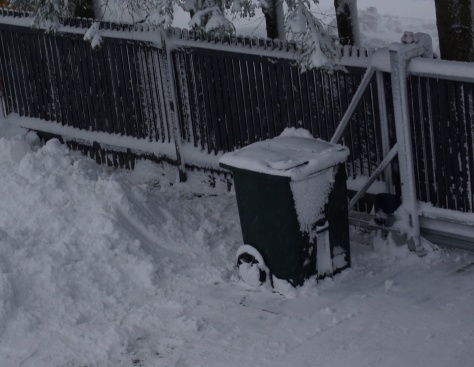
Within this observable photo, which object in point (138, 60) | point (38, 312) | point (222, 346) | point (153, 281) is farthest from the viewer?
point (138, 60)

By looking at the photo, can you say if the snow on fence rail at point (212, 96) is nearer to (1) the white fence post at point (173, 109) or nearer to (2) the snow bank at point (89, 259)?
(1) the white fence post at point (173, 109)

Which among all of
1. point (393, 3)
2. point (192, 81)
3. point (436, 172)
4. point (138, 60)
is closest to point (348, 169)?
point (436, 172)

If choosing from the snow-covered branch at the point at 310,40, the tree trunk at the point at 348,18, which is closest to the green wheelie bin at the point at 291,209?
the snow-covered branch at the point at 310,40

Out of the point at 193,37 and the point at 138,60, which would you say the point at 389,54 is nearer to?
the point at 193,37

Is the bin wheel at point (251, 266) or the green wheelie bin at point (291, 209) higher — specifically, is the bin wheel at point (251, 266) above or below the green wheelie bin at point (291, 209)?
below

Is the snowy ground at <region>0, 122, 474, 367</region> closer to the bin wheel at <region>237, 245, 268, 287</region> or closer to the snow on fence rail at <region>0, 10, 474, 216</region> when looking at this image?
the bin wheel at <region>237, 245, 268, 287</region>

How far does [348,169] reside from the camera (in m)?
8.52

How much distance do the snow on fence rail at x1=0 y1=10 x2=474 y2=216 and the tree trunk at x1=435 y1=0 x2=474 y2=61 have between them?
4.66 feet

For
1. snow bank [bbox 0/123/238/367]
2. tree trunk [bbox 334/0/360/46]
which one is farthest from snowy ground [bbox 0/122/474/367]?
tree trunk [bbox 334/0/360/46]

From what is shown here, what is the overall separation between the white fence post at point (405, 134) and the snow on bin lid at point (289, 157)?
2.04 ft

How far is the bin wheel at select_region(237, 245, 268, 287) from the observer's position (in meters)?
7.32

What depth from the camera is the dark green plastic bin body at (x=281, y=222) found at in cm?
704

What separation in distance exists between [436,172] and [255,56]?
2.25m

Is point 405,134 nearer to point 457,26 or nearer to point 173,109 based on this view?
point 457,26
